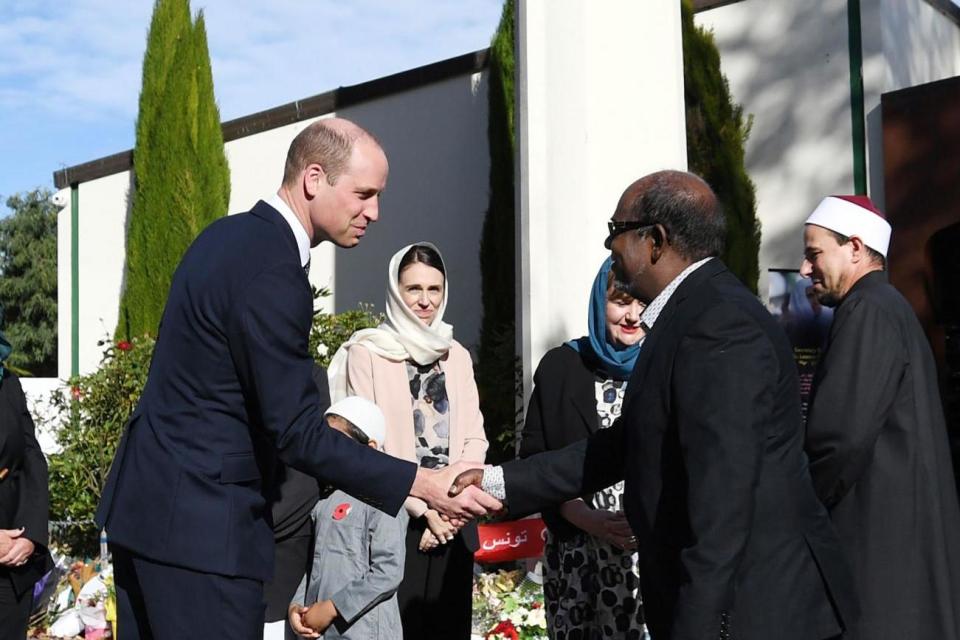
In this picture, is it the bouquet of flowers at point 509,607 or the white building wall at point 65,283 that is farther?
the white building wall at point 65,283

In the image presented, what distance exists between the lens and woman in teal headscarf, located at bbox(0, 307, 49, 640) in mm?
4648

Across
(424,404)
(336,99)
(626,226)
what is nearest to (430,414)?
(424,404)

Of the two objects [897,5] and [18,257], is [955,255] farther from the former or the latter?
[18,257]

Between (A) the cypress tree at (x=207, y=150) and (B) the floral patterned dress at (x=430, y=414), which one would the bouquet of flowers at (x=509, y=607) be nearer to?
(B) the floral patterned dress at (x=430, y=414)

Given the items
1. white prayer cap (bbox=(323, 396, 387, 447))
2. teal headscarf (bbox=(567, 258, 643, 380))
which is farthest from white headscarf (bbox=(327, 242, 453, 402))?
teal headscarf (bbox=(567, 258, 643, 380))

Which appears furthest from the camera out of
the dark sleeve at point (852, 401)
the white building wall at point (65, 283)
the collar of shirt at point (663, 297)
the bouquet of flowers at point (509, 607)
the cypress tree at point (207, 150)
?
the white building wall at point (65, 283)

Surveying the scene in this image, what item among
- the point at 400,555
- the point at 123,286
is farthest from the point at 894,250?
the point at 123,286

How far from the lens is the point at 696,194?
2.88 metres

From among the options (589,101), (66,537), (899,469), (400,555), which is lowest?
(66,537)

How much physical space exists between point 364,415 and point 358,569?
0.58 meters

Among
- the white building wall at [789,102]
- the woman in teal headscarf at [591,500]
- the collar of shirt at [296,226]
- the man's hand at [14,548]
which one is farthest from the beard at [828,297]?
the white building wall at [789,102]

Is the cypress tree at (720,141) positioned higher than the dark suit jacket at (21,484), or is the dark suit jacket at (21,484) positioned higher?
the cypress tree at (720,141)

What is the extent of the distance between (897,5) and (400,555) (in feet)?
20.7

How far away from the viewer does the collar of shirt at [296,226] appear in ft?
10.5
